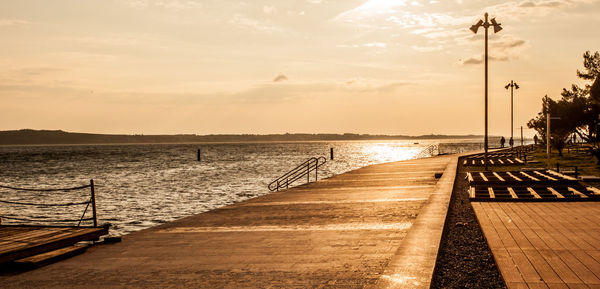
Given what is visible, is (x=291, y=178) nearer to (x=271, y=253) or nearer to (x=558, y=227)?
(x=558, y=227)

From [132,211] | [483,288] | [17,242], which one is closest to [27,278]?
[17,242]

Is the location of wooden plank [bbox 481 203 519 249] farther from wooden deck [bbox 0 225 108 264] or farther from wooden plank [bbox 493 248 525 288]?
wooden deck [bbox 0 225 108 264]

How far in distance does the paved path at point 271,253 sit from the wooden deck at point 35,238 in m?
0.45

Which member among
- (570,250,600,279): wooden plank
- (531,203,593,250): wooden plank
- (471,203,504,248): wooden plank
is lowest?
(471,203,504,248): wooden plank

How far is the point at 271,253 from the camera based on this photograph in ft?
26.0

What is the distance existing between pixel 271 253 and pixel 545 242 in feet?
14.4

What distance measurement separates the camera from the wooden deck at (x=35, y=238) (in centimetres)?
778

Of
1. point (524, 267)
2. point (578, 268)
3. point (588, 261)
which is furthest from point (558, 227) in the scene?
point (524, 267)

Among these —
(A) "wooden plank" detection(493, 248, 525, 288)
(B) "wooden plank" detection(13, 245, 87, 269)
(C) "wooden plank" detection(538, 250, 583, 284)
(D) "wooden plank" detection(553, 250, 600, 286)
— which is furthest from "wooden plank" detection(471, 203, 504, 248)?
(B) "wooden plank" detection(13, 245, 87, 269)

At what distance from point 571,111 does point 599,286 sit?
7187cm

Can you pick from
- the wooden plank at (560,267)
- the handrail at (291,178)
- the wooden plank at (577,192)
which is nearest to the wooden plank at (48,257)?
the wooden plank at (560,267)

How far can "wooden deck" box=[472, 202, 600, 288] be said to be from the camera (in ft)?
19.0

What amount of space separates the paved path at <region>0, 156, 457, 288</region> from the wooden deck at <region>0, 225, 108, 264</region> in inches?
17.9

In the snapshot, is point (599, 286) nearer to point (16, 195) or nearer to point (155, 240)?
point (155, 240)
